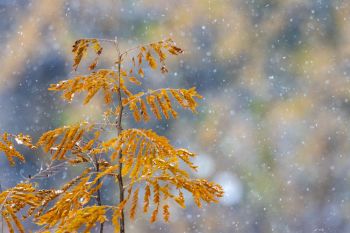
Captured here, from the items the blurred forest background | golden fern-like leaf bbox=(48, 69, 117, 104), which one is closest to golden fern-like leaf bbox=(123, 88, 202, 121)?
golden fern-like leaf bbox=(48, 69, 117, 104)

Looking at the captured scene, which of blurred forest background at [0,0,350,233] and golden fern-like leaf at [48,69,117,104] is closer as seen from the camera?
golden fern-like leaf at [48,69,117,104]

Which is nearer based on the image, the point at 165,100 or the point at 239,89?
the point at 165,100

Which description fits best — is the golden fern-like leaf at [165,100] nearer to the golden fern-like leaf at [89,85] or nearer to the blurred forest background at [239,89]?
the golden fern-like leaf at [89,85]

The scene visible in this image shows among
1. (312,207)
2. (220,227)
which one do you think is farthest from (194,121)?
(312,207)

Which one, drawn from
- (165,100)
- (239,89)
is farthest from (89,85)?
(239,89)

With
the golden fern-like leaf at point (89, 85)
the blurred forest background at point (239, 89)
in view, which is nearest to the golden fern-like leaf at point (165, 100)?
the golden fern-like leaf at point (89, 85)

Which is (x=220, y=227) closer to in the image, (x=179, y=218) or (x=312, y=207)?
(x=179, y=218)

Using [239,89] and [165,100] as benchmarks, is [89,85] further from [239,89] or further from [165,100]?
[239,89]

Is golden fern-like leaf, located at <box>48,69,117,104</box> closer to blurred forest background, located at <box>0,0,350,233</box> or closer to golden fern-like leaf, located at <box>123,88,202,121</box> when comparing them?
golden fern-like leaf, located at <box>123,88,202,121</box>
